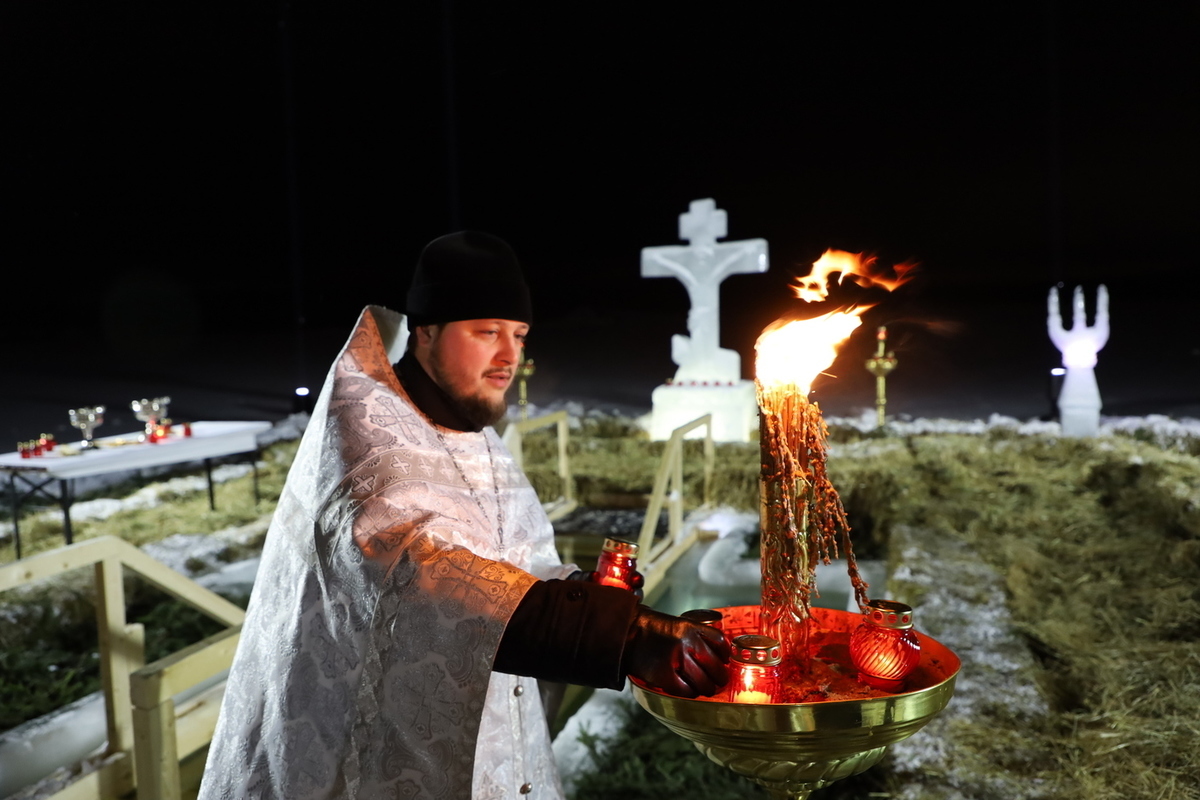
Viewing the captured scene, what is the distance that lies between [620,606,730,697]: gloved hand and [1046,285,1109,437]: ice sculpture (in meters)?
9.40

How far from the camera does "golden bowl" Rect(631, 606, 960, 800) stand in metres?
1.20

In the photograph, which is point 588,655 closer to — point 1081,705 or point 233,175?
point 1081,705

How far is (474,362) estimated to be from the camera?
1909 mm

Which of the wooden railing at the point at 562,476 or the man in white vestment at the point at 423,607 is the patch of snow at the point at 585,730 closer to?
the man in white vestment at the point at 423,607

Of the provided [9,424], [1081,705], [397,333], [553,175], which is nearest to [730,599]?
[1081,705]

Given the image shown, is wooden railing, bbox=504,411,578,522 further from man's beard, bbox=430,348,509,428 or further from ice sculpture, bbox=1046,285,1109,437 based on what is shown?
ice sculpture, bbox=1046,285,1109,437

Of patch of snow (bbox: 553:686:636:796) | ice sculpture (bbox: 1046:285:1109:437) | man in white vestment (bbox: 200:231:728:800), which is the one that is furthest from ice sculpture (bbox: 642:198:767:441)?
man in white vestment (bbox: 200:231:728:800)

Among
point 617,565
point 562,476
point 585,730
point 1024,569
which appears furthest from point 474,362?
point 562,476

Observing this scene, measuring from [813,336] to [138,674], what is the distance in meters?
1.92

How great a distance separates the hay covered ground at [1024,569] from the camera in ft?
9.28

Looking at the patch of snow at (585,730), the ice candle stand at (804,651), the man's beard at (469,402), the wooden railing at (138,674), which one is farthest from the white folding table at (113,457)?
the ice candle stand at (804,651)

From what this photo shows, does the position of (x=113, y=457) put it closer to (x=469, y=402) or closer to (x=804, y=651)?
(x=469, y=402)

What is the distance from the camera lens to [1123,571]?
4.80 metres

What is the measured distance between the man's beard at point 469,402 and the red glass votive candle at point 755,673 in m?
0.87
